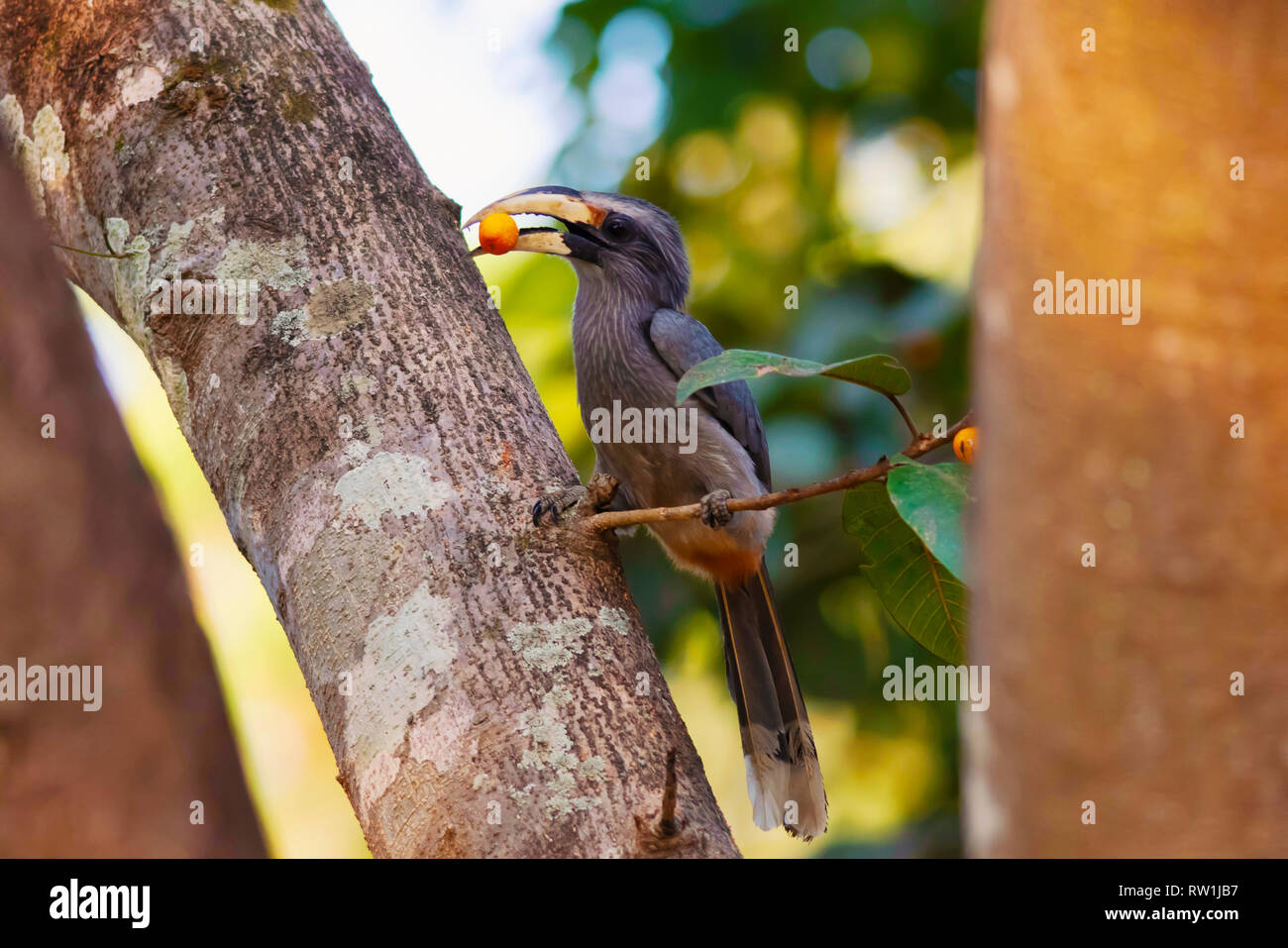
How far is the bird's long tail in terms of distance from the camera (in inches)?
110

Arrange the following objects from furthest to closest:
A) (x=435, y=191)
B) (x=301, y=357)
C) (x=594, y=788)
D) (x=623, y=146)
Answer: (x=623, y=146) → (x=435, y=191) → (x=301, y=357) → (x=594, y=788)

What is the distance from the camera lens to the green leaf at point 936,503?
1.49m

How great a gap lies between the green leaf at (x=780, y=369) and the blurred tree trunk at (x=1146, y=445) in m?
0.80

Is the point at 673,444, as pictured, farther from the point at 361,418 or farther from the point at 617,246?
the point at 361,418

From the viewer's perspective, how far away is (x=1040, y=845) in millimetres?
826

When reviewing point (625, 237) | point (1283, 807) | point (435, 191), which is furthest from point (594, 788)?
point (625, 237)

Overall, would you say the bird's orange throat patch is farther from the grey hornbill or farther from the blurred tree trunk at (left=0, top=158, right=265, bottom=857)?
the blurred tree trunk at (left=0, top=158, right=265, bottom=857)

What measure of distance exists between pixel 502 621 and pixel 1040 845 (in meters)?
1.07

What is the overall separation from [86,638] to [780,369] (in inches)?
40.9

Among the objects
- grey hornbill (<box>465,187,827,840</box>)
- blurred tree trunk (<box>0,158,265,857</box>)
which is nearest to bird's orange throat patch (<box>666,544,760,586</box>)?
grey hornbill (<box>465,187,827,840</box>)

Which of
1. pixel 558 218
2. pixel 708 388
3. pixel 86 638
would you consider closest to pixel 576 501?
pixel 86 638

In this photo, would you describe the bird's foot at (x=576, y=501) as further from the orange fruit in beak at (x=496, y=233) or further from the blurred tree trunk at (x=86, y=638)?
the orange fruit in beak at (x=496, y=233)

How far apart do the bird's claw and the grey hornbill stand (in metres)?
1.05
